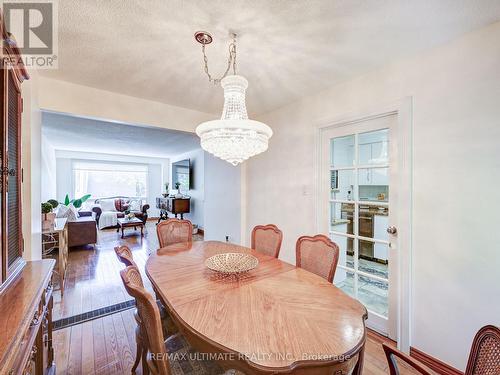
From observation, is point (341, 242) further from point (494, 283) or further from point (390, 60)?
point (390, 60)

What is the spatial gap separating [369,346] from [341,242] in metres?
0.89

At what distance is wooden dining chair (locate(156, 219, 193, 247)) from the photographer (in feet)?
8.02

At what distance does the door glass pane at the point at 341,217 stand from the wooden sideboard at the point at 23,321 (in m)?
2.33

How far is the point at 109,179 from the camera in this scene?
7.89 m

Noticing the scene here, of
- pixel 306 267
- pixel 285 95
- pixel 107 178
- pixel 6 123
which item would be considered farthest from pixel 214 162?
pixel 107 178

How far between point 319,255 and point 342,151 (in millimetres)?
1165

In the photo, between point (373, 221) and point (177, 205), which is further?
point (177, 205)

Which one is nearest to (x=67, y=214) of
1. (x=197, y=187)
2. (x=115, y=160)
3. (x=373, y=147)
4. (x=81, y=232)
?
(x=81, y=232)

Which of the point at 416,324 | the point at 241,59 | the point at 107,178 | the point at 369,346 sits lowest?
the point at 369,346

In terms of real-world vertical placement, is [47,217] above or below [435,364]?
above

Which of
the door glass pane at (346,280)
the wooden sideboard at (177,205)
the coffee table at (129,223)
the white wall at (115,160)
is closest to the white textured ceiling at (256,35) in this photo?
the door glass pane at (346,280)

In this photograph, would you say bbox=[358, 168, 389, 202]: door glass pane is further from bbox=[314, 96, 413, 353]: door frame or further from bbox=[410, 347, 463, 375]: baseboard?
bbox=[410, 347, 463, 375]: baseboard

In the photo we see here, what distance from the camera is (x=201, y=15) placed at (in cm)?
136

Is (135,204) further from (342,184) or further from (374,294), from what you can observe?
(374,294)
